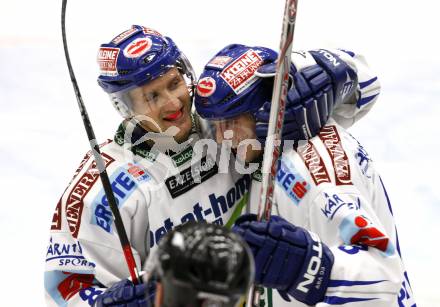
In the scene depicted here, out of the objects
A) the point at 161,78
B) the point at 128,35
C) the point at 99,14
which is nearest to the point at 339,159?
the point at 161,78

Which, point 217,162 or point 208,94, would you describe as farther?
point 217,162

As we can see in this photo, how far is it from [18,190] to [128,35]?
6.15 ft

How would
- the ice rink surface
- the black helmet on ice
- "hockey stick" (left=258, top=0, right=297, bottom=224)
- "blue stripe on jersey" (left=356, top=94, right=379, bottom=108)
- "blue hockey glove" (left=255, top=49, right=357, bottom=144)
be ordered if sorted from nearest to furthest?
the black helmet on ice, "hockey stick" (left=258, top=0, right=297, bottom=224), "blue hockey glove" (left=255, top=49, right=357, bottom=144), "blue stripe on jersey" (left=356, top=94, right=379, bottom=108), the ice rink surface

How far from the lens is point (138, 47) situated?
259cm

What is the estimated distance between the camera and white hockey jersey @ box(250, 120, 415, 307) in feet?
7.07

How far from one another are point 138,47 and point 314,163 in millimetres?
680

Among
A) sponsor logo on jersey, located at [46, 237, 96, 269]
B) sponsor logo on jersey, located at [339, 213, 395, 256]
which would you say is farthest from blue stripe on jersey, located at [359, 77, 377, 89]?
sponsor logo on jersey, located at [46, 237, 96, 269]

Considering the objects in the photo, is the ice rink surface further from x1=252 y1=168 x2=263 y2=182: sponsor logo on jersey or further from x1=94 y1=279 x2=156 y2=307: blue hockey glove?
x1=94 y1=279 x2=156 y2=307: blue hockey glove

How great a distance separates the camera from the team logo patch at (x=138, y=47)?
8.43 ft

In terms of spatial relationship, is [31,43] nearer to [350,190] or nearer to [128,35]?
[128,35]

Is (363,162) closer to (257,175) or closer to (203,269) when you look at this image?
(257,175)

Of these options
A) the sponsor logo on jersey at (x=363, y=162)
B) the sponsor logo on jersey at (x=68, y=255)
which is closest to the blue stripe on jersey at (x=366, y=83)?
the sponsor logo on jersey at (x=363, y=162)

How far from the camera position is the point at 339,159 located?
2377 millimetres

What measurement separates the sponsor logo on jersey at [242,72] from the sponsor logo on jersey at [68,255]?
0.70 meters
